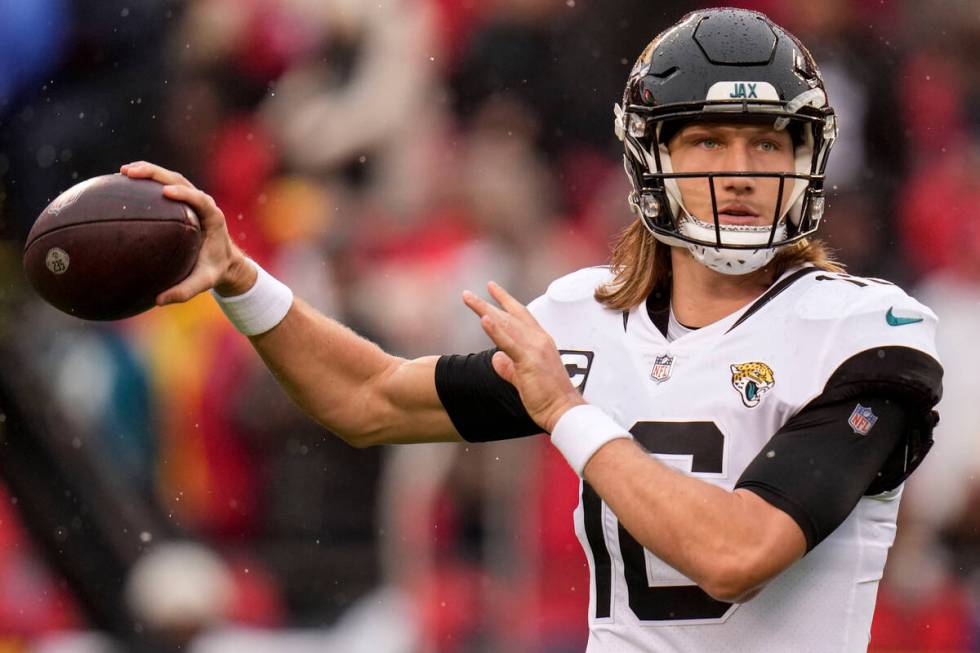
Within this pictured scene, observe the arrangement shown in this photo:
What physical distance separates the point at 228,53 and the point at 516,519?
2.01m

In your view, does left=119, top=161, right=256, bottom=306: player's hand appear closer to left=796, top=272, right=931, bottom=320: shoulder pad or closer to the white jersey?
the white jersey

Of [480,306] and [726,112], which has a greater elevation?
[726,112]

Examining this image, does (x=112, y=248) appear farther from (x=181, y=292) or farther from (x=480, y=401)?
(x=480, y=401)

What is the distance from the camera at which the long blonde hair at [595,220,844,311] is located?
2.51 metres

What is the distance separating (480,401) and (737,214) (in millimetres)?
577

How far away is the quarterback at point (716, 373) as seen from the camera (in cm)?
213

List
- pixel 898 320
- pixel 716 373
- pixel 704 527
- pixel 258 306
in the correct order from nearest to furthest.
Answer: pixel 704 527
pixel 898 320
pixel 716 373
pixel 258 306

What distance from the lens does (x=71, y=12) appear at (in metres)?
5.42

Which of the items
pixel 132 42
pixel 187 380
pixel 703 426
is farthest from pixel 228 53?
pixel 703 426

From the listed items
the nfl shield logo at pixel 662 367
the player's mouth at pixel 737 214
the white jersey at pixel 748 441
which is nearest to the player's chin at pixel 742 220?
the player's mouth at pixel 737 214

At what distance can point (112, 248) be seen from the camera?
241cm

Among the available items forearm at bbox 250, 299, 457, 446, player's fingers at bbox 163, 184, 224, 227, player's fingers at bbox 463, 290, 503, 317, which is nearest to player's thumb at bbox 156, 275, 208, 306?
player's fingers at bbox 163, 184, 224, 227

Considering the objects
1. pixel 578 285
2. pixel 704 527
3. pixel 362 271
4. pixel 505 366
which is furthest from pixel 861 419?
pixel 362 271

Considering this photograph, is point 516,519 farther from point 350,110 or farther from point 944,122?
point 944,122
